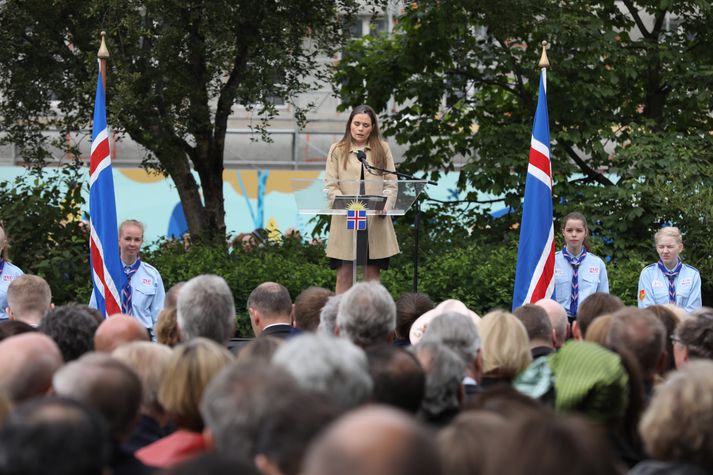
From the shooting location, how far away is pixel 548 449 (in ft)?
8.36

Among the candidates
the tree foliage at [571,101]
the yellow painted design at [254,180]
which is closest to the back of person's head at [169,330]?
the tree foliage at [571,101]

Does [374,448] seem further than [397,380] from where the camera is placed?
No

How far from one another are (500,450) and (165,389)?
5.60ft

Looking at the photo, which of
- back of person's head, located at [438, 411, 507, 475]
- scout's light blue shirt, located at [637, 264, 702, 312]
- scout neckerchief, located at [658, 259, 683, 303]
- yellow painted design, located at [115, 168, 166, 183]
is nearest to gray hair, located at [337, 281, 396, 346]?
back of person's head, located at [438, 411, 507, 475]

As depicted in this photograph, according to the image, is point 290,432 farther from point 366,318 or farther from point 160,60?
point 160,60

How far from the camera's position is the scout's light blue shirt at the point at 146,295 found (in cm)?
895

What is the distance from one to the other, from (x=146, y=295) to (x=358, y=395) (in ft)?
18.5

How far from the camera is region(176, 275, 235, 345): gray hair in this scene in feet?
17.1

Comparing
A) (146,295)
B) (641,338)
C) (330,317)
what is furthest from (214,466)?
(146,295)

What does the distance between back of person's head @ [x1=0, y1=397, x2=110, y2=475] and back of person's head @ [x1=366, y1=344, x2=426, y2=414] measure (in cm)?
120

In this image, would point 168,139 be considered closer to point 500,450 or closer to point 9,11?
point 9,11

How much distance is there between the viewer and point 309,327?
6547mm

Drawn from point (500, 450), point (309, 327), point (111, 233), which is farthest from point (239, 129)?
point (500, 450)

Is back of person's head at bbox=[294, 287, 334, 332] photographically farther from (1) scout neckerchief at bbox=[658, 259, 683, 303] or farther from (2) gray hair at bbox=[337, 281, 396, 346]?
(1) scout neckerchief at bbox=[658, 259, 683, 303]
